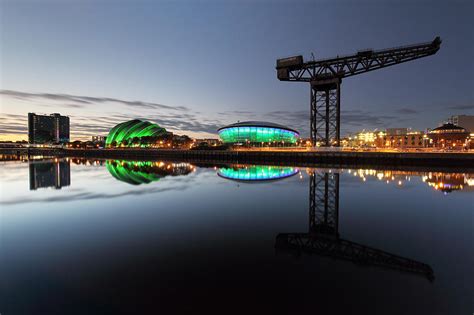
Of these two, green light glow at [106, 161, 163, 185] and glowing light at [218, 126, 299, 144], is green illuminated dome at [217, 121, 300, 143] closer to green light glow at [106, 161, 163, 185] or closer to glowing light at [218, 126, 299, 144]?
glowing light at [218, 126, 299, 144]

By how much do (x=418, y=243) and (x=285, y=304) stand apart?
6.27m

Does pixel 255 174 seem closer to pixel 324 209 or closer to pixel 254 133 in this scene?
pixel 324 209

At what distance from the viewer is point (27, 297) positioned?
18.2 ft

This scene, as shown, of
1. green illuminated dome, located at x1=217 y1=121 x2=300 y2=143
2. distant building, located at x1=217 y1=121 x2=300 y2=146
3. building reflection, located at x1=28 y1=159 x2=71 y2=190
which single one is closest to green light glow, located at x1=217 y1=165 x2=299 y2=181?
building reflection, located at x1=28 y1=159 x2=71 y2=190

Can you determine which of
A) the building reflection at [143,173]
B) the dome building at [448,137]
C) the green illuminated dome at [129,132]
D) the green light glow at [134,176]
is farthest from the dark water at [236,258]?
the green illuminated dome at [129,132]

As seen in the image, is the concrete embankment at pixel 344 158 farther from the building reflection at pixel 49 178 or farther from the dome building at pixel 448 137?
the dome building at pixel 448 137

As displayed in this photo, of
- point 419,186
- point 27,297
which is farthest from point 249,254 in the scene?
point 419,186

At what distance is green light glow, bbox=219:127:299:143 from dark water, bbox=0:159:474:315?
8318cm

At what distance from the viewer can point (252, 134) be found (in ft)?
320

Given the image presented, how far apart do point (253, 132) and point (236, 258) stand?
91072 mm

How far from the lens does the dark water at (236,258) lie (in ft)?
17.5

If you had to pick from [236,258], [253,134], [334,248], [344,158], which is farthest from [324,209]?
[253,134]

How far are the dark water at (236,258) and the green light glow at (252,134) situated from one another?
3275 inches

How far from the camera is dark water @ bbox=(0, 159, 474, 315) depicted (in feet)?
17.5
